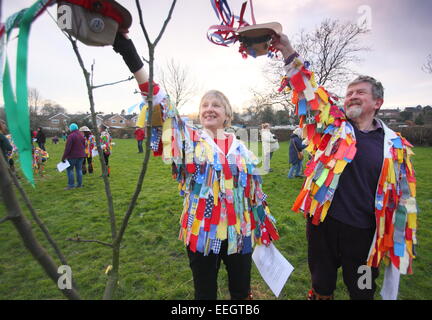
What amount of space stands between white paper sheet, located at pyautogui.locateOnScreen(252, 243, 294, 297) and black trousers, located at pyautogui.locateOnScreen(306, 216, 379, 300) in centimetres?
24

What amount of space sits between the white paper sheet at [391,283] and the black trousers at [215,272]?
964 millimetres

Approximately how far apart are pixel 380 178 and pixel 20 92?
187 centimetres

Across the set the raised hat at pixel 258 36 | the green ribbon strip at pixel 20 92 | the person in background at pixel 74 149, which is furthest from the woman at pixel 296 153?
the green ribbon strip at pixel 20 92

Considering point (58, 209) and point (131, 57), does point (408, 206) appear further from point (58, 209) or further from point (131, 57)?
point (58, 209)

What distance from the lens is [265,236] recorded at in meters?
1.77

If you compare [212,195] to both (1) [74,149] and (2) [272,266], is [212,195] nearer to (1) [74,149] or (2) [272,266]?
(2) [272,266]

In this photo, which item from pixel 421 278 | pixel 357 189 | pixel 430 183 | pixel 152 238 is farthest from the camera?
pixel 430 183

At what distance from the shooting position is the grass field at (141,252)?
234 cm

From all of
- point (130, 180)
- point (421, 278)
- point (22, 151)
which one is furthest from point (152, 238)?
point (130, 180)

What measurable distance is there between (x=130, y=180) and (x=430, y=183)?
8423 millimetres

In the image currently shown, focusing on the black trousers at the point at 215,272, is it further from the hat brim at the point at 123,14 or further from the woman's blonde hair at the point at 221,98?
the hat brim at the point at 123,14

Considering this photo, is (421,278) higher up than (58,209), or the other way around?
(58,209)
